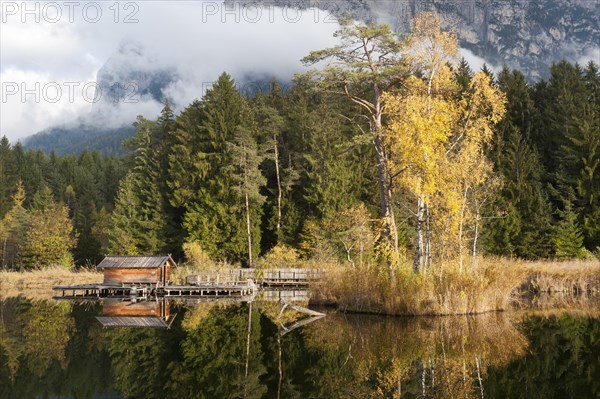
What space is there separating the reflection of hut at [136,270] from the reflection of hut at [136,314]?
560 cm

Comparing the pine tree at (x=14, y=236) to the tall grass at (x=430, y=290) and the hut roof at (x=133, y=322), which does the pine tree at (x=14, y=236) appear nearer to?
the hut roof at (x=133, y=322)

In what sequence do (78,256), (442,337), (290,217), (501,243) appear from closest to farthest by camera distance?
(442,337) → (501,243) → (290,217) → (78,256)

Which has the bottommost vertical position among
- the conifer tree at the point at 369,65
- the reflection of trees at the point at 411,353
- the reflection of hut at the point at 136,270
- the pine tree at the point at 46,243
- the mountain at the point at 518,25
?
the reflection of trees at the point at 411,353

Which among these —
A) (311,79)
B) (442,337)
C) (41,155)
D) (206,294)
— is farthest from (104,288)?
(41,155)

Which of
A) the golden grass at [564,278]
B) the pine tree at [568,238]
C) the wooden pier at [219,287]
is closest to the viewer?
the golden grass at [564,278]

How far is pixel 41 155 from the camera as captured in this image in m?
97.6

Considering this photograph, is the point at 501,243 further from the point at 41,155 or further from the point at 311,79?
the point at 41,155

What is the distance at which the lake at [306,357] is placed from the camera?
10.6 m

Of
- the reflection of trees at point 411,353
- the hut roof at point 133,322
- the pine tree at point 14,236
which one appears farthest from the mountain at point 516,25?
the reflection of trees at point 411,353

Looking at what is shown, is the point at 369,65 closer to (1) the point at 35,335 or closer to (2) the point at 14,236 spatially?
(1) the point at 35,335

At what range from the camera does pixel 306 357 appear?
13.5m

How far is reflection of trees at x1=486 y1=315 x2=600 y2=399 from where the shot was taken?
998 centimetres

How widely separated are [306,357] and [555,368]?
5723 mm

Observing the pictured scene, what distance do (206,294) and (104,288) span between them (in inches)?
275
